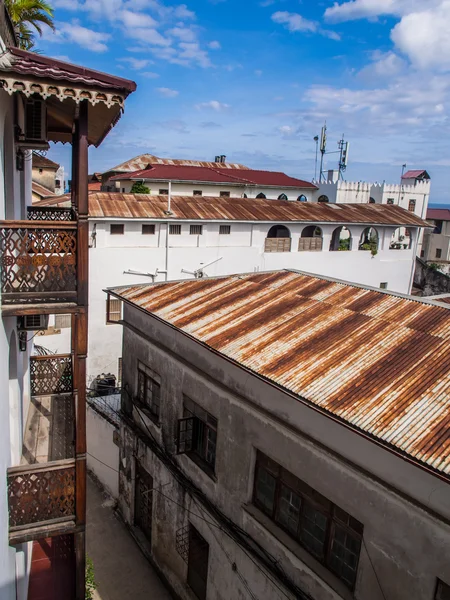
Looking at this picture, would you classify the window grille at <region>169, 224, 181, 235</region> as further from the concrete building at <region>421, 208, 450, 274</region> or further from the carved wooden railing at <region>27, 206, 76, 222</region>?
the concrete building at <region>421, 208, 450, 274</region>

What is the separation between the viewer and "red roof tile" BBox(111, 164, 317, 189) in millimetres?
34531

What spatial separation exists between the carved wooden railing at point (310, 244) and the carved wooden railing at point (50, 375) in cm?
1950

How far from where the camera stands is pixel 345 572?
7188mm

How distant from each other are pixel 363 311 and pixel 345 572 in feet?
15.5

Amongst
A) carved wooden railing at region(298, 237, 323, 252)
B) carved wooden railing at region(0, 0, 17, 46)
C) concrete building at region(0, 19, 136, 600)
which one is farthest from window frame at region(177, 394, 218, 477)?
carved wooden railing at region(298, 237, 323, 252)

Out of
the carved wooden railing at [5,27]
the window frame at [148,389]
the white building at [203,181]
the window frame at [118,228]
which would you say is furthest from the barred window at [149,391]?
the white building at [203,181]

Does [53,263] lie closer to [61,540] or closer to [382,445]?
[382,445]

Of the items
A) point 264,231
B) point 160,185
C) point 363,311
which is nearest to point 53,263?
point 363,311

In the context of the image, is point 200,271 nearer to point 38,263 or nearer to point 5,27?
point 5,27

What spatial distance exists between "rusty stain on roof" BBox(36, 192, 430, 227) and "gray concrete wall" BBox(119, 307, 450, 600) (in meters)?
10.7

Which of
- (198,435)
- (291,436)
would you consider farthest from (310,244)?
(291,436)

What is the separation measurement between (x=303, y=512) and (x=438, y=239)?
4975cm

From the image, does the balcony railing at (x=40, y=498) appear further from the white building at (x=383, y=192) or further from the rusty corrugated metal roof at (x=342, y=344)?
the white building at (x=383, y=192)

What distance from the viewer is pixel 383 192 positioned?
47.4 m
